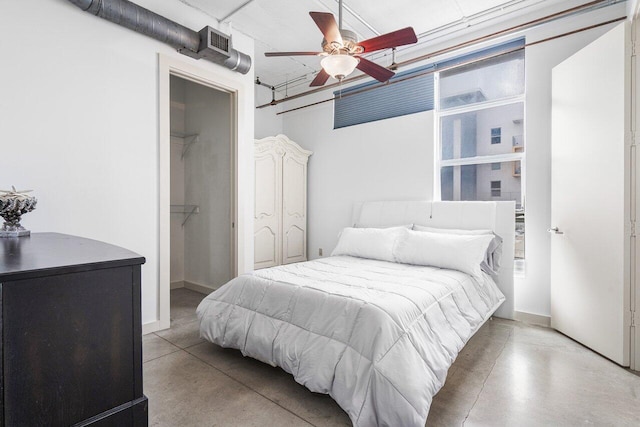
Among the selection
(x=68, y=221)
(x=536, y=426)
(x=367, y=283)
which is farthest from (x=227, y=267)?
(x=536, y=426)

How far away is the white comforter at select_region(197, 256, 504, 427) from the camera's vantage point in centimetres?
161

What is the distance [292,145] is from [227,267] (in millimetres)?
1995

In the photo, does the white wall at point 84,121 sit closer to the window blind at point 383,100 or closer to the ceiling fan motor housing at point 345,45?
the ceiling fan motor housing at point 345,45

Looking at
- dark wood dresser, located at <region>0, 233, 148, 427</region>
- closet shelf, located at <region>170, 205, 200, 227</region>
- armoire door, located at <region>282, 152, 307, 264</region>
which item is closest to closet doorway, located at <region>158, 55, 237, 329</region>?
closet shelf, located at <region>170, 205, 200, 227</region>

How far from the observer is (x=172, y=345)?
8.84 ft

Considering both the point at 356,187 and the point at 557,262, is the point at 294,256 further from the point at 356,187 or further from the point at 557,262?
the point at 557,262

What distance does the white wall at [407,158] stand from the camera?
10.3ft

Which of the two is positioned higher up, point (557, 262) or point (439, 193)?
point (439, 193)

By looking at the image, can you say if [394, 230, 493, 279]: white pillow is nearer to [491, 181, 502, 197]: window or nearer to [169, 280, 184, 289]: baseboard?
[491, 181, 502, 197]: window

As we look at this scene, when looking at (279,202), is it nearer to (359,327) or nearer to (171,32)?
(171,32)

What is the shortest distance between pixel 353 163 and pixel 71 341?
4.06 meters

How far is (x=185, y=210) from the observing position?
464 cm

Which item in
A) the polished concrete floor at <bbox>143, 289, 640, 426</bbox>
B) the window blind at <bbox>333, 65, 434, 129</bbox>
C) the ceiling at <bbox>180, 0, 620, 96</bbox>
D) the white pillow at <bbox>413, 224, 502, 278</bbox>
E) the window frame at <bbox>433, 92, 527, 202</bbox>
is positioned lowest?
the polished concrete floor at <bbox>143, 289, 640, 426</bbox>

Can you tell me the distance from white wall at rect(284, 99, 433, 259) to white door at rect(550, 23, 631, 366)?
1322mm
